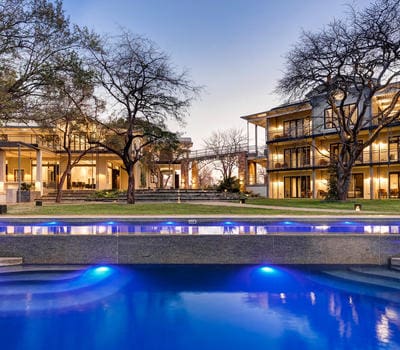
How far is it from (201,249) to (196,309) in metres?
2.07

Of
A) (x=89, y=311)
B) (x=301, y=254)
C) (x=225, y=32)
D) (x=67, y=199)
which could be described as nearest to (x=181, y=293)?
(x=89, y=311)

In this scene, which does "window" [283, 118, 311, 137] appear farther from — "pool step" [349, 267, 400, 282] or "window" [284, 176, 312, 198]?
"pool step" [349, 267, 400, 282]

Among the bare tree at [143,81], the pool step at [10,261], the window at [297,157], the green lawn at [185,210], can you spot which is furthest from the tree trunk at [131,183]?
the window at [297,157]

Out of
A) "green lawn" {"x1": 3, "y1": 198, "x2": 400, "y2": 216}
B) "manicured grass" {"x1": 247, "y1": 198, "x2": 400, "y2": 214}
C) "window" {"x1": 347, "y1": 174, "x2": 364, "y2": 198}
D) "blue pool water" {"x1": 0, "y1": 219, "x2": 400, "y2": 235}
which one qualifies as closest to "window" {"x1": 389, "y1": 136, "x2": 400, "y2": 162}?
"window" {"x1": 347, "y1": 174, "x2": 364, "y2": 198}

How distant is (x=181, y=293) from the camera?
7414 millimetres

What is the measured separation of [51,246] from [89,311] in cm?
283

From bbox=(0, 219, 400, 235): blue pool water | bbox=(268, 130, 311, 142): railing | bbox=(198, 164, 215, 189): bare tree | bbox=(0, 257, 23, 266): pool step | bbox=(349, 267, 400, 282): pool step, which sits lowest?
bbox=(349, 267, 400, 282): pool step

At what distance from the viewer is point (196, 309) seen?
6.61 m

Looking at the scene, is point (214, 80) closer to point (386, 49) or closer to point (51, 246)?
point (386, 49)

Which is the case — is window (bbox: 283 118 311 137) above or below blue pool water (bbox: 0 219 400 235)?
above

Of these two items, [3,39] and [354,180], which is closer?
[3,39]

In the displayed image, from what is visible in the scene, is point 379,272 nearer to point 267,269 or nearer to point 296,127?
point 267,269

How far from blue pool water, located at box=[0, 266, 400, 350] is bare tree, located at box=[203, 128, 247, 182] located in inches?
1228

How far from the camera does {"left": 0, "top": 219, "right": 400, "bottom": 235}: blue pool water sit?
9.02m
